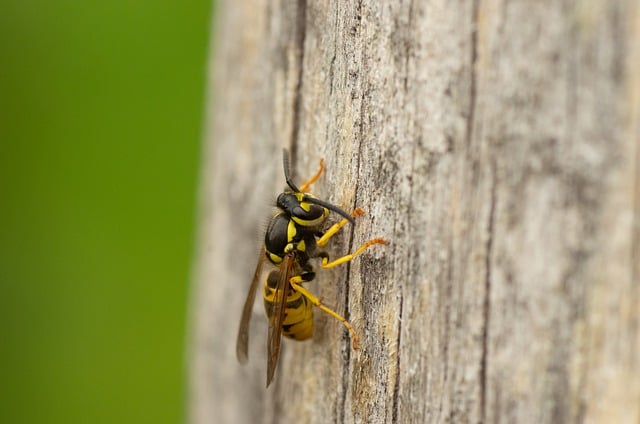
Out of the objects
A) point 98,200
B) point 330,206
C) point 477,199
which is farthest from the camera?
point 98,200

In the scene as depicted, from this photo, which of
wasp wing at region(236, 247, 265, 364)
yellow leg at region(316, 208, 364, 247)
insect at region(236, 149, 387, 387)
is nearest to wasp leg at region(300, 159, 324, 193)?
insect at region(236, 149, 387, 387)

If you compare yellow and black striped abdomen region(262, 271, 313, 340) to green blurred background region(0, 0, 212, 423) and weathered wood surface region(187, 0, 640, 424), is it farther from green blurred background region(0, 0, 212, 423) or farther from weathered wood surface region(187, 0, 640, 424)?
green blurred background region(0, 0, 212, 423)

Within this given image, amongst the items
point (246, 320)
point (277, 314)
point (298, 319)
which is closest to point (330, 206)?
point (298, 319)

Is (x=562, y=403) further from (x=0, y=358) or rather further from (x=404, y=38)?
(x=0, y=358)

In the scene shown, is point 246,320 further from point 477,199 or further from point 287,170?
point 477,199

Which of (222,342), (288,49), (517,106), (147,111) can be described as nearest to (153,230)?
(147,111)

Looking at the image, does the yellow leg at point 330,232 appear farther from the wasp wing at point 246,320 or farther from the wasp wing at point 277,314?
the wasp wing at point 246,320
